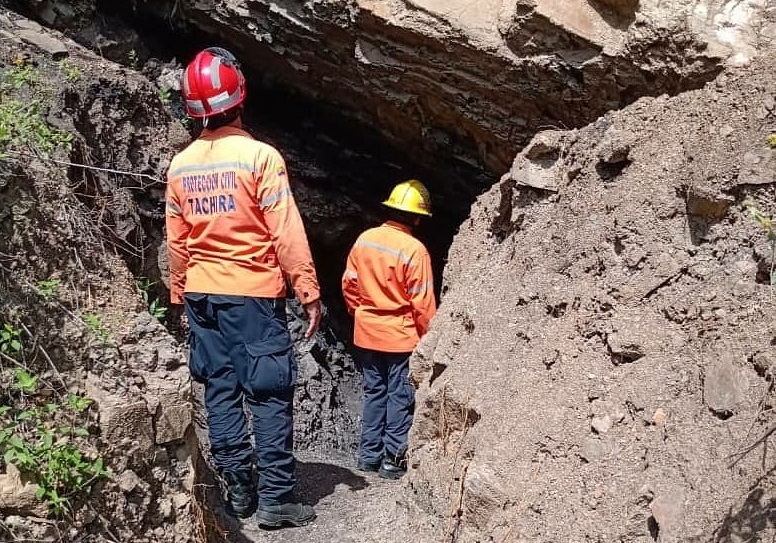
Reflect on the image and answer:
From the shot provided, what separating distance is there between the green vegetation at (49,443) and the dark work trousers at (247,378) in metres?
0.89

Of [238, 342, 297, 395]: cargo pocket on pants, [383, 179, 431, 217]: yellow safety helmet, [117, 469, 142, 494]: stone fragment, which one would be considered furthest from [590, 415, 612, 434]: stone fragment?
[383, 179, 431, 217]: yellow safety helmet

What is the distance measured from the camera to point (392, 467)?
186 inches

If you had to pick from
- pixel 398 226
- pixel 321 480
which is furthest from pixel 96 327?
pixel 398 226

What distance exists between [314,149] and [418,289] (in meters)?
2.40

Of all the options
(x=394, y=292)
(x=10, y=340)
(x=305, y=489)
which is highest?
(x=10, y=340)

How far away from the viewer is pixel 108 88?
4.51 m

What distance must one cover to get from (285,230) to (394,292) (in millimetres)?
1464

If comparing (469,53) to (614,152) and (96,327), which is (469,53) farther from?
(96,327)

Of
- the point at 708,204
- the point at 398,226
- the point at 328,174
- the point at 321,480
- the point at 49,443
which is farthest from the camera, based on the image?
the point at 328,174

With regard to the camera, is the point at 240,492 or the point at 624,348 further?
the point at 240,492

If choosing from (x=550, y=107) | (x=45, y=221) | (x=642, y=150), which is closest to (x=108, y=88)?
(x=45, y=221)

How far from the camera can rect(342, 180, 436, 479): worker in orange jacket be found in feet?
15.2

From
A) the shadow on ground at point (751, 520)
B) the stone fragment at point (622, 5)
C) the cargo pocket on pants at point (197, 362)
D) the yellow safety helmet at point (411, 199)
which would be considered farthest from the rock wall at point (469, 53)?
the shadow on ground at point (751, 520)

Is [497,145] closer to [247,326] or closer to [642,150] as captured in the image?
[642,150]
